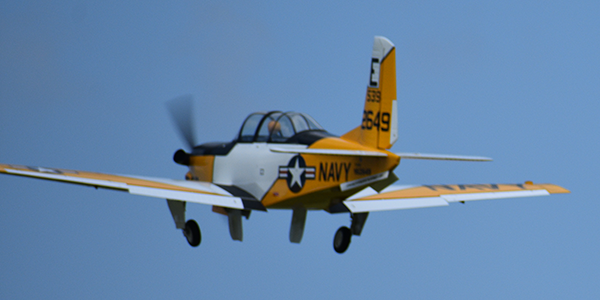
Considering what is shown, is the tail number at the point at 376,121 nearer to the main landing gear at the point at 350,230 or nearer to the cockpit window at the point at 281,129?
the cockpit window at the point at 281,129

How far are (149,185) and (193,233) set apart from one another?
7.09ft

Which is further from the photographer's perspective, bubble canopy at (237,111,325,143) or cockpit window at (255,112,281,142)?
cockpit window at (255,112,281,142)

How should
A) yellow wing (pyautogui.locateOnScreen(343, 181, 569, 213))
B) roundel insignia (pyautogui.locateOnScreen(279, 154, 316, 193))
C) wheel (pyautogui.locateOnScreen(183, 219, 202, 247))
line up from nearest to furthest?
roundel insignia (pyautogui.locateOnScreen(279, 154, 316, 193)) < yellow wing (pyautogui.locateOnScreen(343, 181, 569, 213)) < wheel (pyautogui.locateOnScreen(183, 219, 202, 247))

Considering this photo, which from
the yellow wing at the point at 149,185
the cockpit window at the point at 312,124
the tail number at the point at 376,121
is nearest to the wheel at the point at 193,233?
the yellow wing at the point at 149,185

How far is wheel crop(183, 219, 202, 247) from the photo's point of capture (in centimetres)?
1661

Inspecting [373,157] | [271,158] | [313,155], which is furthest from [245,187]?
[373,157]

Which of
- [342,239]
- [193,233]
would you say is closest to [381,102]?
[342,239]

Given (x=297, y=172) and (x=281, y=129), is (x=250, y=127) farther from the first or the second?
(x=297, y=172)

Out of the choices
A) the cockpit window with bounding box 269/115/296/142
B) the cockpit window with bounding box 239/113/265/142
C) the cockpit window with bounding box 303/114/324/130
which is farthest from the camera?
the cockpit window with bounding box 239/113/265/142

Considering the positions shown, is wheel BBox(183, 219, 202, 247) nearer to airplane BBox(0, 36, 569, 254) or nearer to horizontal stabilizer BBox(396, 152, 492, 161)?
airplane BBox(0, 36, 569, 254)

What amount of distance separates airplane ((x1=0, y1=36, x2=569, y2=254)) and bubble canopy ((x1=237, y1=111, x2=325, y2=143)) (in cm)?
2

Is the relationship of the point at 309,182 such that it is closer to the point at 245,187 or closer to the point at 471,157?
the point at 245,187

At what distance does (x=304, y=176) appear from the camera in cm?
1477

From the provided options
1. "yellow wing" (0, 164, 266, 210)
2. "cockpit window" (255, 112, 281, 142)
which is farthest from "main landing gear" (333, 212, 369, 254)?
"cockpit window" (255, 112, 281, 142)
